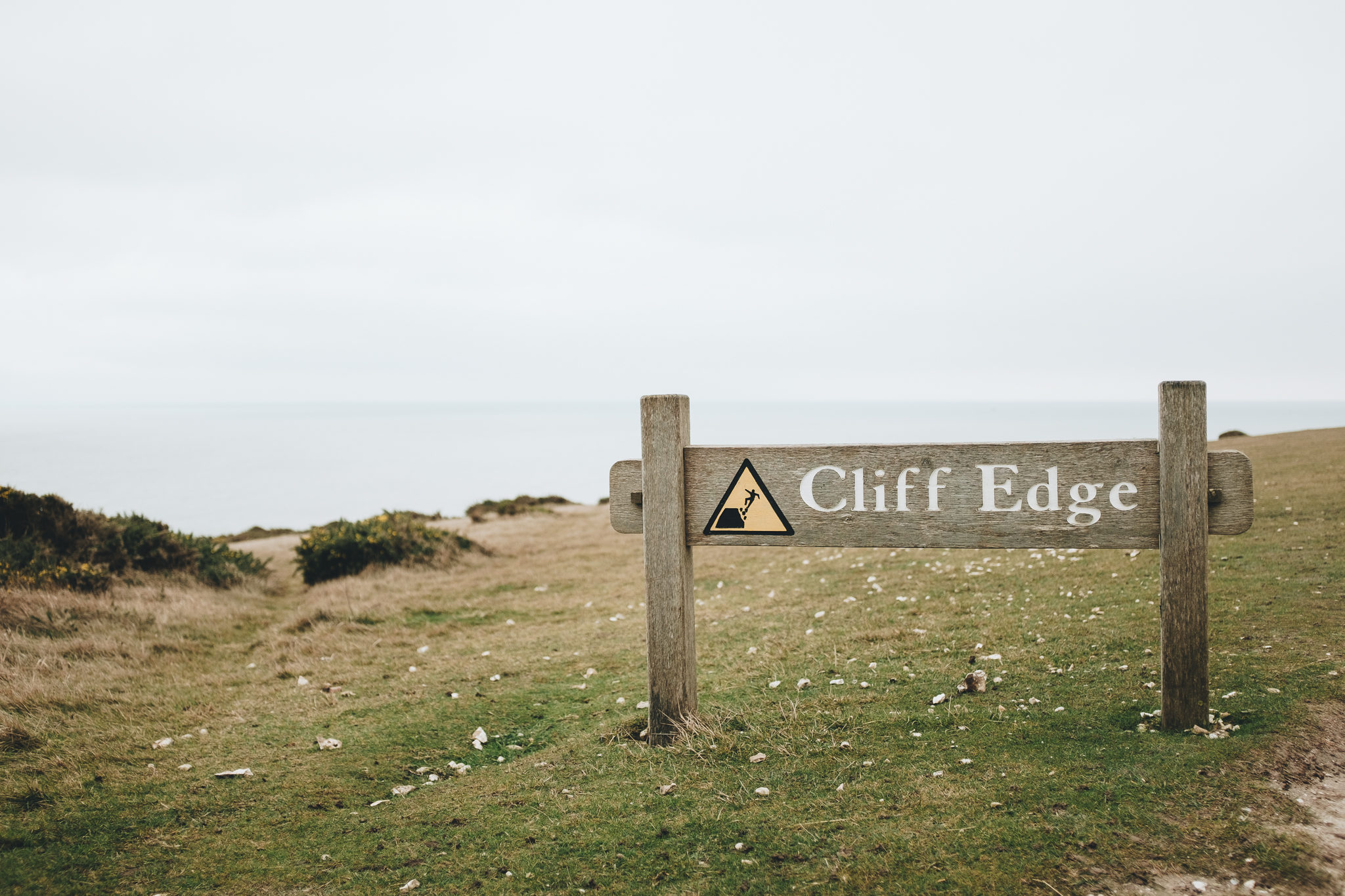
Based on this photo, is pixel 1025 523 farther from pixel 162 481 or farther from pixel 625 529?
pixel 162 481

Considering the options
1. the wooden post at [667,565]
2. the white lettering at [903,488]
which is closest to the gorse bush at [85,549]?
the wooden post at [667,565]

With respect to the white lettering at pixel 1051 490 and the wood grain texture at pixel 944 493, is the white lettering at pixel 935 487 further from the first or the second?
the white lettering at pixel 1051 490

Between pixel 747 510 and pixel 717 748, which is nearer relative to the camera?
pixel 717 748

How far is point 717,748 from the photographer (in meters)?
5.77

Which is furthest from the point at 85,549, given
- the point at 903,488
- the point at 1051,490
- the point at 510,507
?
the point at 510,507

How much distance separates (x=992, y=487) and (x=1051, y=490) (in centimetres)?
38

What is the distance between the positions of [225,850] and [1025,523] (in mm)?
5633

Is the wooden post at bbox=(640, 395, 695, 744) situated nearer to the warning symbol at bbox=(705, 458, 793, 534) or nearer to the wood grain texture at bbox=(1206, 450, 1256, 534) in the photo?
the warning symbol at bbox=(705, 458, 793, 534)

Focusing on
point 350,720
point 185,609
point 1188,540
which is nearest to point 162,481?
point 185,609

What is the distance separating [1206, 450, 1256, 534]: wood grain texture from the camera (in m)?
5.20

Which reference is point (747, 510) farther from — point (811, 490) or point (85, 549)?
point (85, 549)

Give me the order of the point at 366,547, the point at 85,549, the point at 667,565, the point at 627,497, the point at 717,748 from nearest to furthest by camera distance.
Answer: the point at 717,748 → the point at 667,565 → the point at 627,497 → the point at 85,549 → the point at 366,547

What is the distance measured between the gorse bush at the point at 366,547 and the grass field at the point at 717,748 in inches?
191

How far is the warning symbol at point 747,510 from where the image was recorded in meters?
5.98
